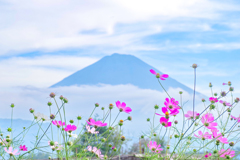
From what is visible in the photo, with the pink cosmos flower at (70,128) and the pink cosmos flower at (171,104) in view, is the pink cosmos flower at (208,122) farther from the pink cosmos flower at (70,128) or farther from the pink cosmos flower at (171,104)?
the pink cosmos flower at (70,128)

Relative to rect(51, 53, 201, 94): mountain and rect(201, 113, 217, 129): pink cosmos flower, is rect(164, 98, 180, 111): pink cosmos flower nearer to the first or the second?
rect(201, 113, 217, 129): pink cosmos flower

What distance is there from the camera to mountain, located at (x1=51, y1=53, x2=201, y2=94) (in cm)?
6361

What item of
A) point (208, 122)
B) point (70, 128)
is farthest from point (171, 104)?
point (70, 128)

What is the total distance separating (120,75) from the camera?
2813 inches

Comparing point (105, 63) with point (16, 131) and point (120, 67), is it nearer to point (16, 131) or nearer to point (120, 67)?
point (120, 67)

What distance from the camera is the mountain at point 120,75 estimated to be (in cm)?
6361

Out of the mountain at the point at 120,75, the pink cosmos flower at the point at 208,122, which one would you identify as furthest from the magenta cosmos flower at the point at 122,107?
the mountain at the point at 120,75

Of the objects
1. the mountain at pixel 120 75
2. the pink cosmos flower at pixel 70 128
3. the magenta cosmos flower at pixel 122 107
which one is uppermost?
the mountain at pixel 120 75

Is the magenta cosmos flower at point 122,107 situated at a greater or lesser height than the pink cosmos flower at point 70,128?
greater

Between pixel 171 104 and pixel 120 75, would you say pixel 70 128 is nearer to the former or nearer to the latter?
pixel 171 104

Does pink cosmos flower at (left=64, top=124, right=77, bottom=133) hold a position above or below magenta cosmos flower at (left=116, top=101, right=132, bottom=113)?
below

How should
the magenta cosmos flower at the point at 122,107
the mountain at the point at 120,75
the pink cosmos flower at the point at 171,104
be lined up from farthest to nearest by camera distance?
1. the mountain at the point at 120,75
2. the magenta cosmos flower at the point at 122,107
3. the pink cosmos flower at the point at 171,104

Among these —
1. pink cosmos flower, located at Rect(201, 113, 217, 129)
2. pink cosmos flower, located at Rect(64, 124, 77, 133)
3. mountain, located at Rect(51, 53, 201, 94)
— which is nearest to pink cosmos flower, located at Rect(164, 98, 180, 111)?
pink cosmos flower, located at Rect(201, 113, 217, 129)

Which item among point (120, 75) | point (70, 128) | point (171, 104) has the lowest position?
point (70, 128)
